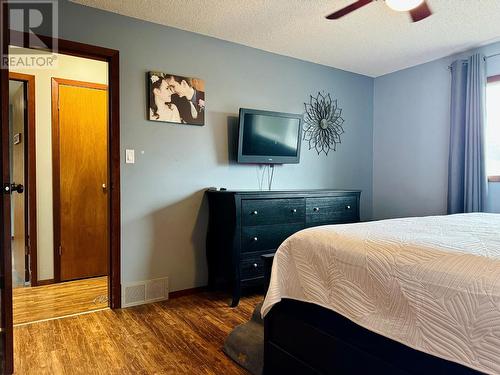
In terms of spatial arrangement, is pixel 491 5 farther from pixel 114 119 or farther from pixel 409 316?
pixel 114 119

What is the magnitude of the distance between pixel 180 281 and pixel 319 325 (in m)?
1.95

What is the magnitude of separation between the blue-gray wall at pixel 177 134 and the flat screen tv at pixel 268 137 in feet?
0.56

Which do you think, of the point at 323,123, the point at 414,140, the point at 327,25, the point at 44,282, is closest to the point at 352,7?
the point at 327,25

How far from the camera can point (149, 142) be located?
118 inches

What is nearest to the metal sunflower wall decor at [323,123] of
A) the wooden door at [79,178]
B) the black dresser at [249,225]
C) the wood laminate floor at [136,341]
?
the black dresser at [249,225]

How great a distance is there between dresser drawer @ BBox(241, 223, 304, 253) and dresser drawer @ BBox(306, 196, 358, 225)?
8.7 inches

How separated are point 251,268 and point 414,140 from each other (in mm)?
2619

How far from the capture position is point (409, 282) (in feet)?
3.75

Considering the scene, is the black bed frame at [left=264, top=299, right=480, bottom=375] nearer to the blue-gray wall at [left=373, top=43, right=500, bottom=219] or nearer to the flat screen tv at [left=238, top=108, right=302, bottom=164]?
the flat screen tv at [left=238, top=108, right=302, bottom=164]

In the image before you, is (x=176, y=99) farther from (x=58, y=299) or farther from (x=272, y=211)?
(x=58, y=299)

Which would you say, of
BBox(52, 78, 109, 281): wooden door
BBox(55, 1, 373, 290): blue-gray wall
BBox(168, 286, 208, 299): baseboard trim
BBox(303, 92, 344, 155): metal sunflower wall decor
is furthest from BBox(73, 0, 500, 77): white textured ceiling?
BBox(168, 286, 208, 299): baseboard trim

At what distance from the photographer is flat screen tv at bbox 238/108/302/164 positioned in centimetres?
335

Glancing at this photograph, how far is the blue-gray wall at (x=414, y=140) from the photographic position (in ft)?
12.7

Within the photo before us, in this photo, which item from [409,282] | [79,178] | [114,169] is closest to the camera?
[409,282]
